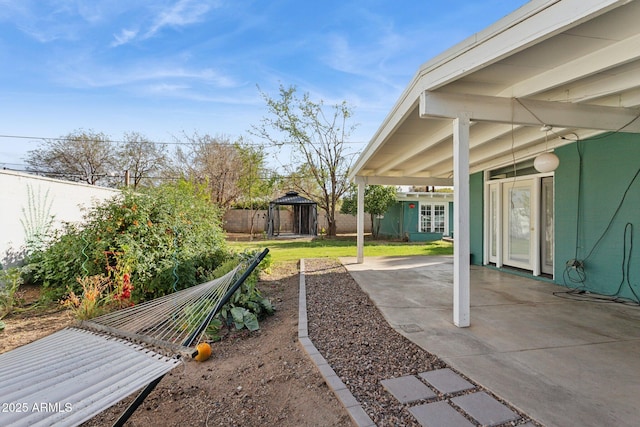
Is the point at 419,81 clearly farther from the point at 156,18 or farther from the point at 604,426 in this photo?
the point at 156,18

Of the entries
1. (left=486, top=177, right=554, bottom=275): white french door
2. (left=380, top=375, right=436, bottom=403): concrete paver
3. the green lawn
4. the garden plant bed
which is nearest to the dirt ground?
the garden plant bed

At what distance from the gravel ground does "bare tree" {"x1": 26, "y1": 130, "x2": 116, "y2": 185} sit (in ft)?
61.9

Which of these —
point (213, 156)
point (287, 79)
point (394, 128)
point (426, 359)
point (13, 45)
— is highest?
point (287, 79)

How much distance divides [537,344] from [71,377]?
3446 millimetres

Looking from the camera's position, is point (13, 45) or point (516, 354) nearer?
point (516, 354)

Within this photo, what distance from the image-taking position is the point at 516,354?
2670mm

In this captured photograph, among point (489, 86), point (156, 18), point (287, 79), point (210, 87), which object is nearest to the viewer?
point (489, 86)

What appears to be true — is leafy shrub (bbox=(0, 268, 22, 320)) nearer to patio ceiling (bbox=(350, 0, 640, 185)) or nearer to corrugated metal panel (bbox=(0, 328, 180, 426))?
corrugated metal panel (bbox=(0, 328, 180, 426))

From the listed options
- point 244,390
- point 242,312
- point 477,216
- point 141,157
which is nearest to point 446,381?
point 244,390

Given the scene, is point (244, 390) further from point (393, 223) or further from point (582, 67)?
point (393, 223)

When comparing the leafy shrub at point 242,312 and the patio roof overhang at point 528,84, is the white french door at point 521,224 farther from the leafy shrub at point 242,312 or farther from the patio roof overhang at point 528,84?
the leafy shrub at point 242,312

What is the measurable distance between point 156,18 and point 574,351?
28.9ft

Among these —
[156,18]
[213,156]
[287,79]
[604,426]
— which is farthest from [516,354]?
[213,156]

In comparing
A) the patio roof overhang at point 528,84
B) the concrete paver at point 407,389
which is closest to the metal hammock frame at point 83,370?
the concrete paver at point 407,389
